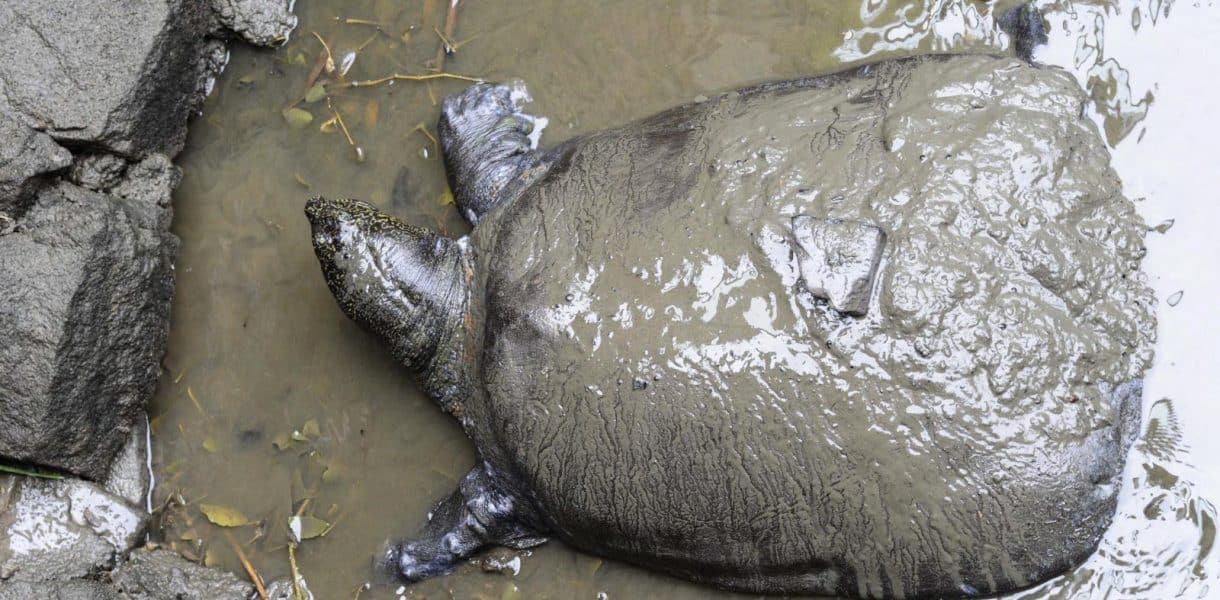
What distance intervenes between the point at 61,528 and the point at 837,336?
11.3ft

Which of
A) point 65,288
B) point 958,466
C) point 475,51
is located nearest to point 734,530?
point 958,466

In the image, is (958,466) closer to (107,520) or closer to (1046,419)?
(1046,419)

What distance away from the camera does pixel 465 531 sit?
4.28 metres

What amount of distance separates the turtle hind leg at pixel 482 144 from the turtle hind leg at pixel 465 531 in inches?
48.5

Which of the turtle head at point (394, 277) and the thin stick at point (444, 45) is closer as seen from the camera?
the turtle head at point (394, 277)

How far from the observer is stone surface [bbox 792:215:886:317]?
3.37 metres

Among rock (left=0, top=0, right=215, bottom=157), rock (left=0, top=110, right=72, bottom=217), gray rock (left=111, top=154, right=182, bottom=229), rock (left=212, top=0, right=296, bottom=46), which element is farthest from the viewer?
rock (left=212, top=0, right=296, bottom=46)

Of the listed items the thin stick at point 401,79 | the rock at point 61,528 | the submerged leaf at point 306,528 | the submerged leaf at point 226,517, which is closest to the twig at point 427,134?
the thin stick at point 401,79

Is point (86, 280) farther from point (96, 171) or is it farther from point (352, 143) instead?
point (352, 143)

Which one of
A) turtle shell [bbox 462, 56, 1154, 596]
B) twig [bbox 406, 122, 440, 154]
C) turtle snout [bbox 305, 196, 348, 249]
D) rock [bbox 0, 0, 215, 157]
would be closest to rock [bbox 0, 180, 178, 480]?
rock [bbox 0, 0, 215, 157]

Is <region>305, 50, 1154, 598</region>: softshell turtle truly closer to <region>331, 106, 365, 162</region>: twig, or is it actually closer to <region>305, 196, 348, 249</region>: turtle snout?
<region>305, 196, 348, 249</region>: turtle snout

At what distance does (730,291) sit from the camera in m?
3.52

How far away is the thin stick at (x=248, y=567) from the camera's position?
174 inches

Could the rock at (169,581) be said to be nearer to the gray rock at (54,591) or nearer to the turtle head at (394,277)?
the gray rock at (54,591)
